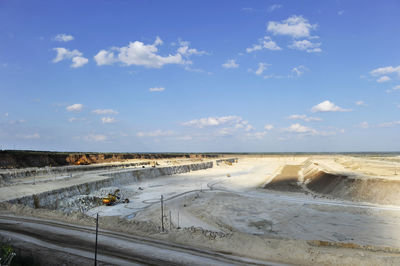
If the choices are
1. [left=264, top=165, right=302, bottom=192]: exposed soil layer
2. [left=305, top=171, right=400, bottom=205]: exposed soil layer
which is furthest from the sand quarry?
[left=264, top=165, right=302, bottom=192]: exposed soil layer

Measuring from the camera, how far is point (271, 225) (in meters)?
28.8

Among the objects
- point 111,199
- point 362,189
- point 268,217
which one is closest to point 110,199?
point 111,199

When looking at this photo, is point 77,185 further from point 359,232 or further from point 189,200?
point 359,232

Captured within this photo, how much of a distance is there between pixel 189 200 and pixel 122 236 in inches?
932

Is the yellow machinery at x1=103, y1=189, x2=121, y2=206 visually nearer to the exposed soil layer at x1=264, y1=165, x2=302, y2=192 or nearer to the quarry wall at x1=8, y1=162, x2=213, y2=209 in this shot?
the quarry wall at x1=8, y1=162, x2=213, y2=209

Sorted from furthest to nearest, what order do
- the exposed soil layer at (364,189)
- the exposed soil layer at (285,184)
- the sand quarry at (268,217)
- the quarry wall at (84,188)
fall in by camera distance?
the exposed soil layer at (285,184) → the exposed soil layer at (364,189) → the quarry wall at (84,188) → the sand quarry at (268,217)

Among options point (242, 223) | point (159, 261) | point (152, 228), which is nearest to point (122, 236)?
point (152, 228)

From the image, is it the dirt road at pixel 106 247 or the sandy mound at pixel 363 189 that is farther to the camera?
the sandy mound at pixel 363 189

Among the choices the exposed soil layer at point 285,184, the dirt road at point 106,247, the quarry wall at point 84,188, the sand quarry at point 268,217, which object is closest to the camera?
the dirt road at point 106,247

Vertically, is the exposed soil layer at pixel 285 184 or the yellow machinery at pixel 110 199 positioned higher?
the yellow machinery at pixel 110 199

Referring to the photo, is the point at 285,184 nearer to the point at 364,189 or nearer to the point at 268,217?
the point at 364,189

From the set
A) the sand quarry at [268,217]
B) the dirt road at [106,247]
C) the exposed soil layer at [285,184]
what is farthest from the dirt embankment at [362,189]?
the dirt road at [106,247]

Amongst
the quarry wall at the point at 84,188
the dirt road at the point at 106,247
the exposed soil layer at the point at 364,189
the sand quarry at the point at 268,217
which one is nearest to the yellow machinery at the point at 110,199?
the sand quarry at the point at 268,217

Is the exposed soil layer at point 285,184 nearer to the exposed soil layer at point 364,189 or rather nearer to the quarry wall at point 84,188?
the exposed soil layer at point 364,189
